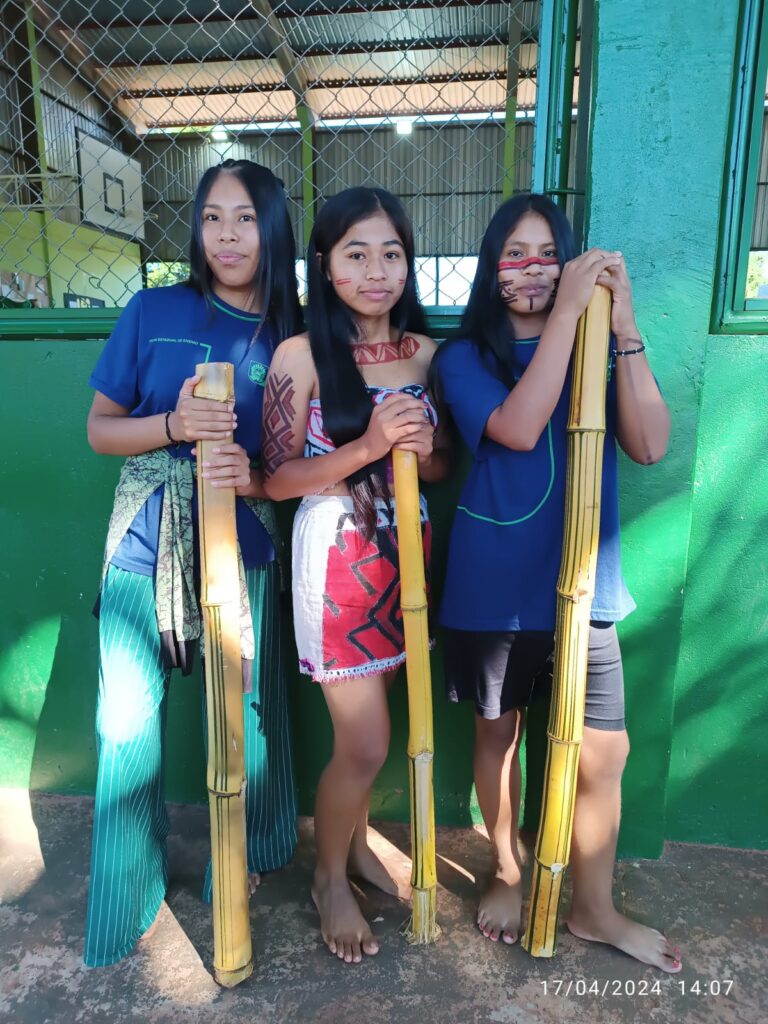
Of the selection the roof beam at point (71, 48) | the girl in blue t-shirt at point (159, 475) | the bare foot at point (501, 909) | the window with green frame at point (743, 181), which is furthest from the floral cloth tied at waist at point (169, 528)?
the roof beam at point (71, 48)

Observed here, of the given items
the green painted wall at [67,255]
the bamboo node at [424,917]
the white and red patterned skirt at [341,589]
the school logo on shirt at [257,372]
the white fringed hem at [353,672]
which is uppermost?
the green painted wall at [67,255]

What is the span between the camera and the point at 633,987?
1760 millimetres

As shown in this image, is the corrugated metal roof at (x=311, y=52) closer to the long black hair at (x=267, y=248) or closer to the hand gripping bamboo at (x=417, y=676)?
the long black hair at (x=267, y=248)

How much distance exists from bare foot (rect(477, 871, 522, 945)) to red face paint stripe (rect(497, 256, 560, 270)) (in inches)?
63.2

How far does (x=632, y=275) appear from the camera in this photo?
1.92m

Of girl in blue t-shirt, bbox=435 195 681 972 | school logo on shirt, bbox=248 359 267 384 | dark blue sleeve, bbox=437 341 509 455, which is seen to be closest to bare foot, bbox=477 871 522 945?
girl in blue t-shirt, bbox=435 195 681 972

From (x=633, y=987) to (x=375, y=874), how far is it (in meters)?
0.73

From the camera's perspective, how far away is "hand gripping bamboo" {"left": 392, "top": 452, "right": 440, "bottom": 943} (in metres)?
1.63

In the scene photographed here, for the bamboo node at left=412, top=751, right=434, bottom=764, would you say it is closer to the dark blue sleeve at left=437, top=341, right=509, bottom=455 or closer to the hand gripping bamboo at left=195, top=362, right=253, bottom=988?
the hand gripping bamboo at left=195, top=362, right=253, bottom=988

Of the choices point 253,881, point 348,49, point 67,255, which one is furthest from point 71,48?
point 253,881

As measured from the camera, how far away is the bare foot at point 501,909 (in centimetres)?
192

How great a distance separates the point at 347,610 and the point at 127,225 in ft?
30.2

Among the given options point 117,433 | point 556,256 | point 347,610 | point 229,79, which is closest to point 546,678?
point 347,610

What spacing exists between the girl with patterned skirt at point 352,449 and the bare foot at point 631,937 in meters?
0.55
